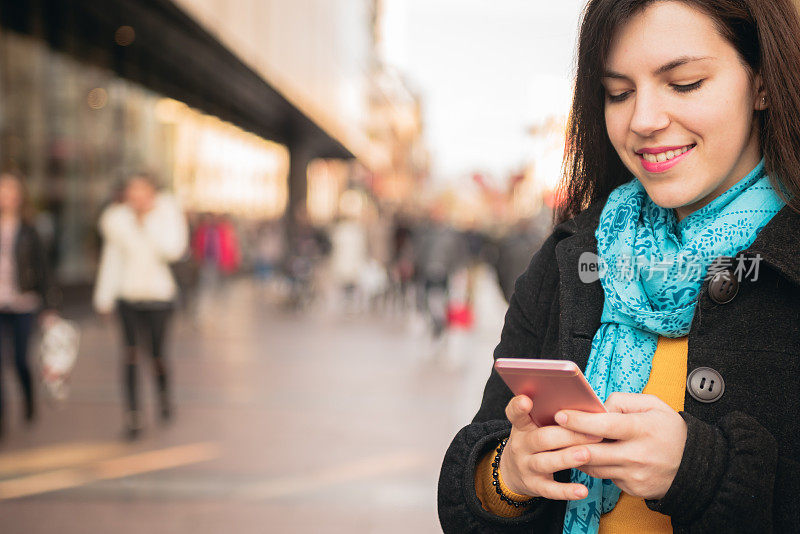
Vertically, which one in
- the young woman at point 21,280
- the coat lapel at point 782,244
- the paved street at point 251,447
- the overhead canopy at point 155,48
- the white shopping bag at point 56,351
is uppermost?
the overhead canopy at point 155,48

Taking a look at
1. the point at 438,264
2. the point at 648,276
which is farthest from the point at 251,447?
the point at 438,264

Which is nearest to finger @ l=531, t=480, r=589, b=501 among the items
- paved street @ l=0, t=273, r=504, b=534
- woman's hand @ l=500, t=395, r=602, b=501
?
woman's hand @ l=500, t=395, r=602, b=501

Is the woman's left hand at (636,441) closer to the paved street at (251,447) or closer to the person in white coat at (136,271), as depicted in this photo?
the paved street at (251,447)

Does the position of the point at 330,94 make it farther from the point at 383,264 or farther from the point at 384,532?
the point at 384,532

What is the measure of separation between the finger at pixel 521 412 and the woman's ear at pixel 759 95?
26.4 inches

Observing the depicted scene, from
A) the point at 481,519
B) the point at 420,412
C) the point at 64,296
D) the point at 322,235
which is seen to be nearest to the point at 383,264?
the point at 322,235

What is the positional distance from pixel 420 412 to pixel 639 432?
244 inches

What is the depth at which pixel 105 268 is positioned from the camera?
641cm

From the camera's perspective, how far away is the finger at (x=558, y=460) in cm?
115

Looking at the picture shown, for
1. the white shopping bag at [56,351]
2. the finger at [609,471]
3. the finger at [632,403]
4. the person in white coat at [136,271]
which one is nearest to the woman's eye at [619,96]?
the finger at [632,403]

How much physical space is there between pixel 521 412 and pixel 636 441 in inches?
6.9

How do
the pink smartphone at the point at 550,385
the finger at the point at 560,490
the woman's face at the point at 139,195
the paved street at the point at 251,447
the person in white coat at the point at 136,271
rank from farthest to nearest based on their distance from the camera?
the woman's face at the point at 139,195 < the person in white coat at the point at 136,271 < the paved street at the point at 251,447 < the finger at the point at 560,490 < the pink smartphone at the point at 550,385

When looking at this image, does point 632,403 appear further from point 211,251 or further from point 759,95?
point 211,251

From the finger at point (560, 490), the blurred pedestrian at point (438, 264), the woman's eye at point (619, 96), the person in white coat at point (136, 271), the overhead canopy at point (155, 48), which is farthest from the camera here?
the overhead canopy at point (155, 48)
